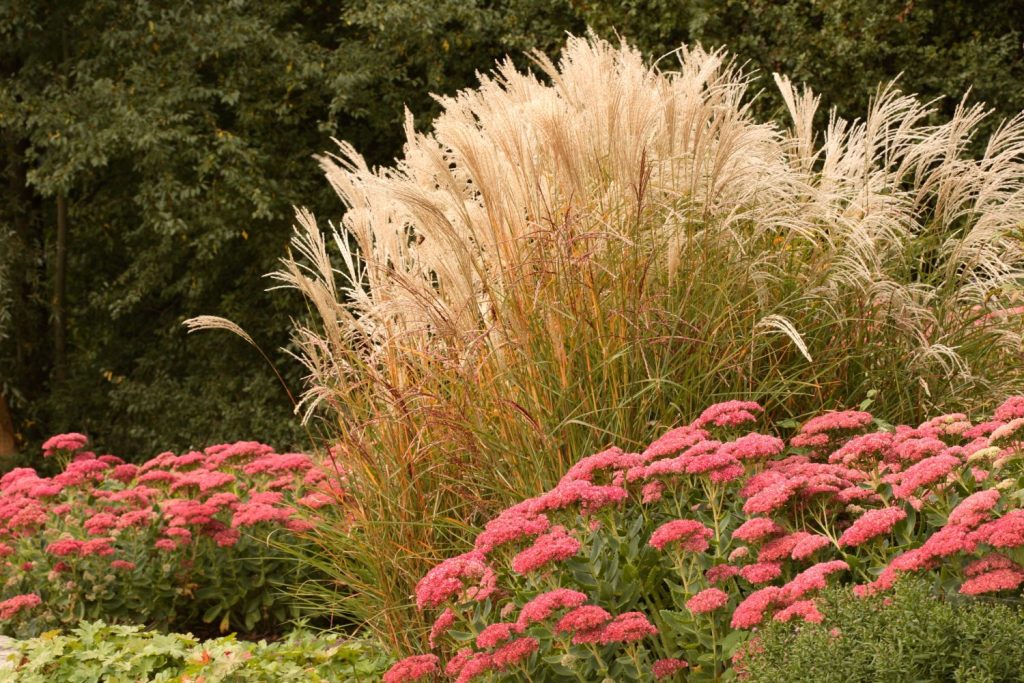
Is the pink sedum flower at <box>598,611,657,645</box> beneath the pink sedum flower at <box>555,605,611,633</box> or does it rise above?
beneath

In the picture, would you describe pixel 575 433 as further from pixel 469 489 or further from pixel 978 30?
pixel 978 30

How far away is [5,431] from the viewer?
13320 millimetres

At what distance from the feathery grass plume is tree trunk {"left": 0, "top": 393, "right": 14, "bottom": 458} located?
9.51 metres

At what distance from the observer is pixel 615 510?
12.1 ft

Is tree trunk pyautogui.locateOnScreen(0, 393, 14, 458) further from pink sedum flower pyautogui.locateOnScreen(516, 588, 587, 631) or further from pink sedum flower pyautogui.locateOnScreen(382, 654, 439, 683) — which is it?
pink sedum flower pyautogui.locateOnScreen(516, 588, 587, 631)

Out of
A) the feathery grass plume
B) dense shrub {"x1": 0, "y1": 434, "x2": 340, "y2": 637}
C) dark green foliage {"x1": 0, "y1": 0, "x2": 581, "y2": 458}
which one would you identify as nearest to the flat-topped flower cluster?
the feathery grass plume

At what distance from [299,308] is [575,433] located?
923 centimetres

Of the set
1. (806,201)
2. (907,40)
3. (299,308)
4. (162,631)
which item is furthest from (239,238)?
(806,201)

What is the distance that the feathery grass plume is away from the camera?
13.6 feet

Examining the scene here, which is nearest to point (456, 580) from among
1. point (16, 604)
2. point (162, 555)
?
point (162, 555)

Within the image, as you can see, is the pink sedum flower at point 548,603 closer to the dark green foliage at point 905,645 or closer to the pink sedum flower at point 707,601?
the pink sedum flower at point 707,601

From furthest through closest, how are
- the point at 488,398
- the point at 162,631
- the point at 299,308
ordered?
the point at 299,308 → the point at 162,631 → the point at 488,398

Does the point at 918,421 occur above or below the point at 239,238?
below

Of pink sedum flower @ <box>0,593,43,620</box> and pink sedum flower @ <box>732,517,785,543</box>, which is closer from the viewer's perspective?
pink sedum flower @ <box>732,517,785,543</box>
